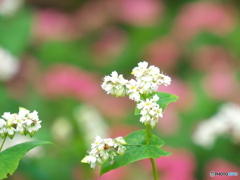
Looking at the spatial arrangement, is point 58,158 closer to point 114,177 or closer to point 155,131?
point 114,177

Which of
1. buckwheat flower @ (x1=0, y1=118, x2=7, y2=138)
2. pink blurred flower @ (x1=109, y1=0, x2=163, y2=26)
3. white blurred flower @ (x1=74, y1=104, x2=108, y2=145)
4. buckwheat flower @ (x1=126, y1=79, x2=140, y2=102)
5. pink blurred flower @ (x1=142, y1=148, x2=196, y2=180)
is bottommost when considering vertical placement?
buckwheat flower @ (x1=0, y1=118, x2=7, y2=138)

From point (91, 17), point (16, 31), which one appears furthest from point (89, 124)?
point (91, 17)

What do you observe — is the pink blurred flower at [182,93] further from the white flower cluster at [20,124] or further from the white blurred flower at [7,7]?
the white flower cluster at [20,124]

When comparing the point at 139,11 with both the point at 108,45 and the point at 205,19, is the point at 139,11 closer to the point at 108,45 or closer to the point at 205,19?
the point at 108,45

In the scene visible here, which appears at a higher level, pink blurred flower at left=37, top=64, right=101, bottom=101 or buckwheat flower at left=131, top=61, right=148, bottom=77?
pink blurred flower at left=37, top=64, right=101, bottom=101

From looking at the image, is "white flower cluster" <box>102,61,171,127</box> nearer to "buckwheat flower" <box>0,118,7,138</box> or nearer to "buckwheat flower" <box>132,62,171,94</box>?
"buckwheat flower" <box>132,62,171,94</box>

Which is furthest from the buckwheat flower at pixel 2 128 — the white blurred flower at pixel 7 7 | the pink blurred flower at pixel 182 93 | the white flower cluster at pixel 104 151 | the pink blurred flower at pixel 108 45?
the pink blurred flower at pixel 108 45

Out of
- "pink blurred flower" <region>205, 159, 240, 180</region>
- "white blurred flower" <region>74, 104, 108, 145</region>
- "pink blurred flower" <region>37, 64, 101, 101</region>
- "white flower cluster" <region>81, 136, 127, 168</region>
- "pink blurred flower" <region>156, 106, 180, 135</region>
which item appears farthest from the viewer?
"pink blurred flower" <region>37, 64, 101, 101</region>

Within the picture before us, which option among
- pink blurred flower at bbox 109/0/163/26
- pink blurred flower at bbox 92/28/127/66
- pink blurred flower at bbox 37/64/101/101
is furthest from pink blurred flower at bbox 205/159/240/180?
pink blurred flower at bbox 109/0/163/26
